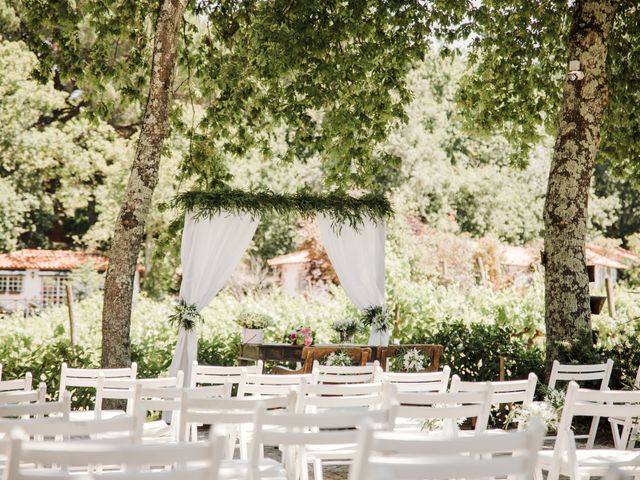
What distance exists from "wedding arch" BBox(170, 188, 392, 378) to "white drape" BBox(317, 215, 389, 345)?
0.5 inches

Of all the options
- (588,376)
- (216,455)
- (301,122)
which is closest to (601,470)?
(588,376)

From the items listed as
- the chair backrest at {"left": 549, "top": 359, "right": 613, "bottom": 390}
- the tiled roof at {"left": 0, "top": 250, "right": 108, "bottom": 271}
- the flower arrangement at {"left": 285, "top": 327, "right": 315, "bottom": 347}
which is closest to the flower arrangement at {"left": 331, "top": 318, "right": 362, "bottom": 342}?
the flower arrangement at {"left": 285, "top": 327, "right": 315, "bottom": 347}

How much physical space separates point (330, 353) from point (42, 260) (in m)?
26.5

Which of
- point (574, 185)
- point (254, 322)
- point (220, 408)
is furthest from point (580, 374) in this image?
point (254, 322)

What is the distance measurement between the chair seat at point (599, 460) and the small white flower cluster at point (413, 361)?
4126 millimetres

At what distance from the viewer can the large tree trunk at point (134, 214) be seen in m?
7.81

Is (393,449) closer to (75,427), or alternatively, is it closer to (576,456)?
(75,427)

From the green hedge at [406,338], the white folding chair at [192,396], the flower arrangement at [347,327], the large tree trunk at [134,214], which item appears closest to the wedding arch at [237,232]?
the flower arrangement at [347,327]

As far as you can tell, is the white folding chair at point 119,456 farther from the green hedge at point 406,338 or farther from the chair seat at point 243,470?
the green hedge at point 406,338

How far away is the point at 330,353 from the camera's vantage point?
8.75 m

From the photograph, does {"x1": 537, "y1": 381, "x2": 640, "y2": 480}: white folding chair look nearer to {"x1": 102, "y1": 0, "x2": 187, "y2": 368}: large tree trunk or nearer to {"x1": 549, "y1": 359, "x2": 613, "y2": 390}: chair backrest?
{"x1": 549, "y1": 359, "x2": 613, "y2": 390}: chair backrest

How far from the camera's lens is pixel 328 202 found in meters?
9.18

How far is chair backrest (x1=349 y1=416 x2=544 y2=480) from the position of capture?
8.36 feet

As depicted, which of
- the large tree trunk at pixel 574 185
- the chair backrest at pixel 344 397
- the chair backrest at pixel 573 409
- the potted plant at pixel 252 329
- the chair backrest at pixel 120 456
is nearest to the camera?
the chair backrest at pixel 120 456
